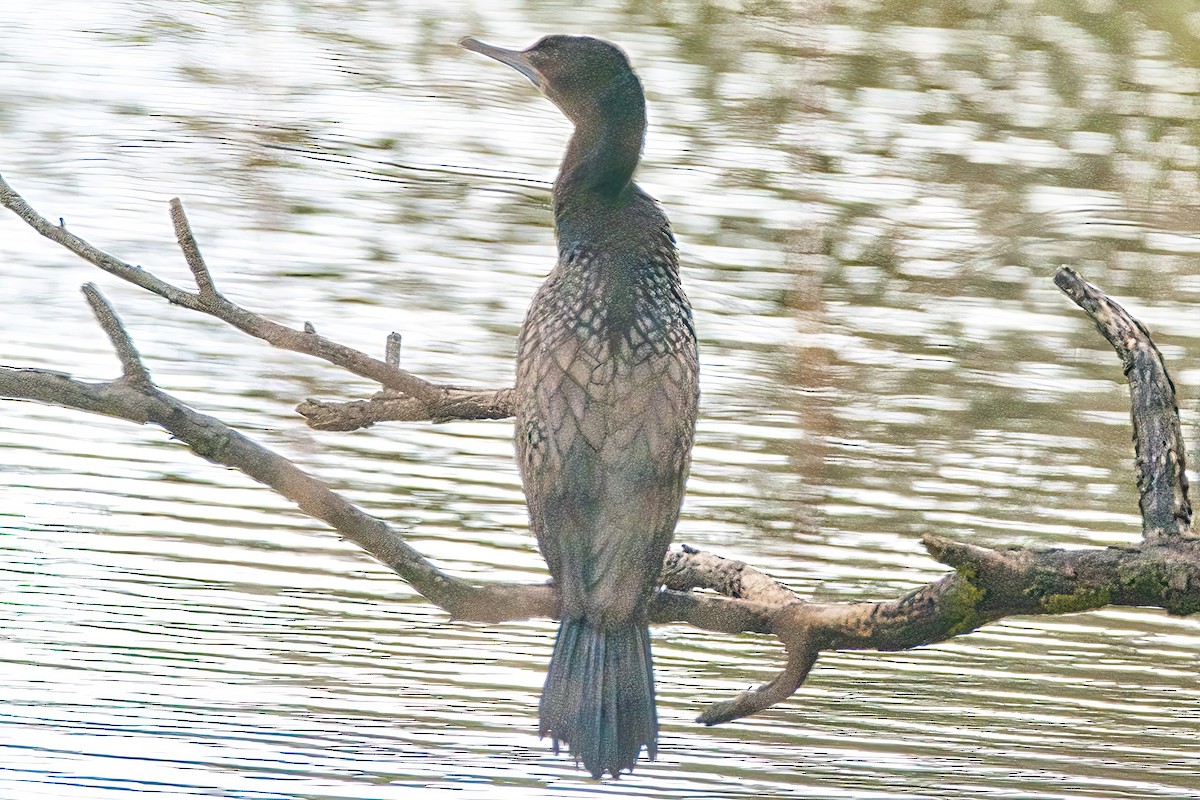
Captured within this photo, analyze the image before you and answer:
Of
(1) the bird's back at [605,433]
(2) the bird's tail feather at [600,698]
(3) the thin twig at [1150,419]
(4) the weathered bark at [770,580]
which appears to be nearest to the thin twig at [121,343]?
(4) the weathered bark at [770,580]

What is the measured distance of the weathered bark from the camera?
97 centimetres

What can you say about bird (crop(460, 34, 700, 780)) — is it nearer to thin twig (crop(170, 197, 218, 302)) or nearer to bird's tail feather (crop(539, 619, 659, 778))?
bird's tail feather (crop(539, 619, 659, 778))

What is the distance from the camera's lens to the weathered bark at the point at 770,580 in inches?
38.0

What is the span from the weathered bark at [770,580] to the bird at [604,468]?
7 cm

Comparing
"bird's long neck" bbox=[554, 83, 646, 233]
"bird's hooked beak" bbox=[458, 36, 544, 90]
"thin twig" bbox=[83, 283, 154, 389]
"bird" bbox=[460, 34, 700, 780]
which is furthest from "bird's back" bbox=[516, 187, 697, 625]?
"thin twig" bbox=[83, 283, 154, 389]

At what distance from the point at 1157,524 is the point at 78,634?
1.52m

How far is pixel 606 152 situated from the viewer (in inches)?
52.0

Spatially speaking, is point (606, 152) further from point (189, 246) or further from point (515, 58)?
point (189, 246)

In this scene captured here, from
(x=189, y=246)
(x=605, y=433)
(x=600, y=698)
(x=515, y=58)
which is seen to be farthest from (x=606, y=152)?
(x=600, y=698)

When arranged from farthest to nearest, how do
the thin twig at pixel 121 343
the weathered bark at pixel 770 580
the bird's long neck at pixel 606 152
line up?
the bird's long neck at pixel 606 152 → the thin twig at pixel 121 343 → the weathered bark at pixel 770 580

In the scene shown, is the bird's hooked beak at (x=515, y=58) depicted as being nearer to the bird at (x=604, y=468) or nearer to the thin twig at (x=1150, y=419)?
the bird at (x=604, y=468)

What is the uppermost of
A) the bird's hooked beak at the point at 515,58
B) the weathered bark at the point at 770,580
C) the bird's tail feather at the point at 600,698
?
the bird's hooked beak at the point at 515,58

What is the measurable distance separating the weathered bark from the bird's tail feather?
0.19ft

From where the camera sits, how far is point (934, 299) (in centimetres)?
172
